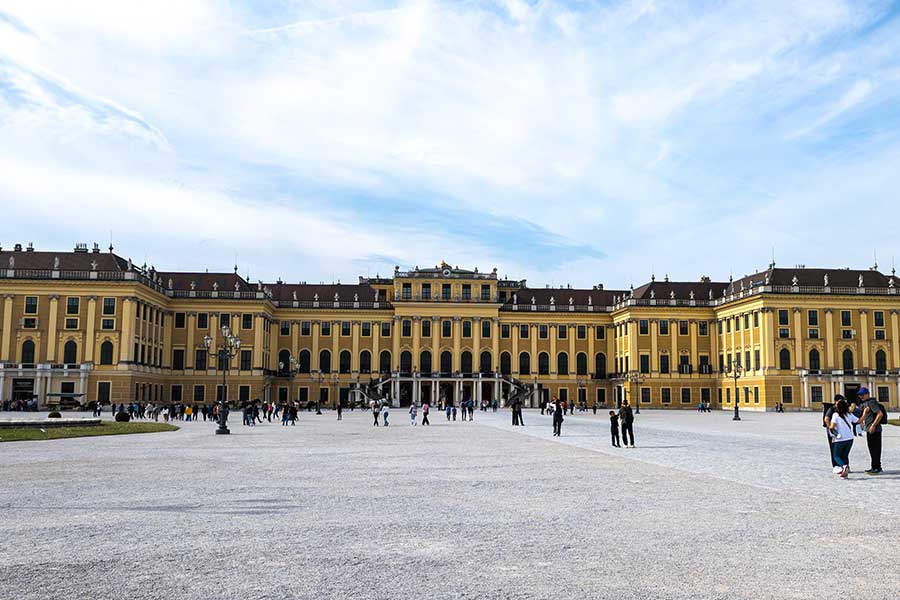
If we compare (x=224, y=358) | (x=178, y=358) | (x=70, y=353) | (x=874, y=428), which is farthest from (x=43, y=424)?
(x=178, y=358)

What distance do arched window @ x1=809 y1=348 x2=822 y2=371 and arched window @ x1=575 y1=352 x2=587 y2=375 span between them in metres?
24.3

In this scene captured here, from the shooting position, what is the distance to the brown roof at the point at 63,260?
7088cm

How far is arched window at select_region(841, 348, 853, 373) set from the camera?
245ft

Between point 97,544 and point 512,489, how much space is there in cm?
705

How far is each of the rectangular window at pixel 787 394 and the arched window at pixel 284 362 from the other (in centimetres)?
4846

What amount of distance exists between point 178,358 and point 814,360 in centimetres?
5906

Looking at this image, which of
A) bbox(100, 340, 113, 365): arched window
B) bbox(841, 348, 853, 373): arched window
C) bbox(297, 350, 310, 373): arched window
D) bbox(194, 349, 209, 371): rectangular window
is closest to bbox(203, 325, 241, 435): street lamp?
bbox(100, 340, 113, 365): arched window

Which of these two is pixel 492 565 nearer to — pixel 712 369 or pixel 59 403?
pixel 59 403

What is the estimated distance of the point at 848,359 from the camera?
245 ft

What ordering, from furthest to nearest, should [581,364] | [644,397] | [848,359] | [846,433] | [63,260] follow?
[581,364] < [644,397] < [848,359] < [63,260] < [846,433]

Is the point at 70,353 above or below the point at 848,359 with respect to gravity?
above

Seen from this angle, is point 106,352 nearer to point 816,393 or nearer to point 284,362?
point 284,362

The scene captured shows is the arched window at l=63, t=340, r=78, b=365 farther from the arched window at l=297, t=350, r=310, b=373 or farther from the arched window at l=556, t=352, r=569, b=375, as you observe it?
the arched window at l=556, t=352, r=569, b=375

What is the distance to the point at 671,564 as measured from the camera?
8094 mm
